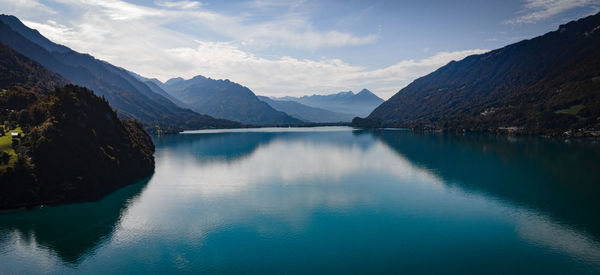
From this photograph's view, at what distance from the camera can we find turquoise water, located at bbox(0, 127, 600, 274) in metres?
37.5

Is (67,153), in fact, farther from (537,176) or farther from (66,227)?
(537,176)

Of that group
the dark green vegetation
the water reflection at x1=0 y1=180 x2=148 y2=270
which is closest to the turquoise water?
the water reflection at x1=0 y1=180 x2=148 y2=270

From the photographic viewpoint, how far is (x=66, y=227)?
50938mm

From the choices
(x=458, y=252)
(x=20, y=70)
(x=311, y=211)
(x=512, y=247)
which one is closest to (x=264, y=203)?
(x=311, y=211)

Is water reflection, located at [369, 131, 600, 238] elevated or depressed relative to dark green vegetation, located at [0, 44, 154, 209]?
depressed

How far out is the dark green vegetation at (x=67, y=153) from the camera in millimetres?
59062

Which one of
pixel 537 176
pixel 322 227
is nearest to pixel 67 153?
pixel 322 227

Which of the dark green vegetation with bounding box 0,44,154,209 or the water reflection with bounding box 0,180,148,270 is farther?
the dark green vegetation with bounding box 0,44,154,209

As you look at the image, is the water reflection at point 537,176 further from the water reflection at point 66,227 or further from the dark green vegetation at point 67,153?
the dark green vegetation at point 67,153

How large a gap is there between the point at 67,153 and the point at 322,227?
184 feet

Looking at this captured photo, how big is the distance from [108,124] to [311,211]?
213ft

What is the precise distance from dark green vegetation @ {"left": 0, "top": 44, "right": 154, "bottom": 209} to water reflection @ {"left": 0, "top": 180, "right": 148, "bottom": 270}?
4096mm

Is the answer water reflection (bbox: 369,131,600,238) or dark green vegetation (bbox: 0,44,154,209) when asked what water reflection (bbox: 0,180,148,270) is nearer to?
dark green vegetation (bbox: 0,44,154,209)

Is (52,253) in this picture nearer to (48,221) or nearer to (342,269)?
(48,221)
